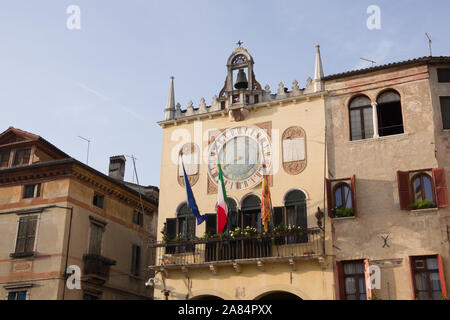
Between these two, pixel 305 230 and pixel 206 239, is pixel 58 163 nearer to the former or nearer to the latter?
pixel 206 239

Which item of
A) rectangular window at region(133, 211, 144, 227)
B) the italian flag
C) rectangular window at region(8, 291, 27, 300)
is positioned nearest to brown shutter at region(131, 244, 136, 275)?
rectangular window at region(133, 211, 144, 227)

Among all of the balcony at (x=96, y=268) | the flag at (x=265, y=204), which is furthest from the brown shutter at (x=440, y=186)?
the balcony at (x=96, y=268)

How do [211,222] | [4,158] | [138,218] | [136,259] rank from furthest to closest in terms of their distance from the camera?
[138,218]
[136,259]
[4,158]
[211,222]

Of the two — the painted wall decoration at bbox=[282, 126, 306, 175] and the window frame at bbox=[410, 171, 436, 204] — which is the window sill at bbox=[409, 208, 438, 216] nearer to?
the window frame at bbox=[410, 171, 436, 204]

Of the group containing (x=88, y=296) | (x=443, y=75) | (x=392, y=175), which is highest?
(x=443, y=75)

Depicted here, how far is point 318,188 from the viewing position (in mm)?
23109

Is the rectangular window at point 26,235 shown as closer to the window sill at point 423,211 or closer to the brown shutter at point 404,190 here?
the brown shutter at point 404,190

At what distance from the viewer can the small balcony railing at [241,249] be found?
73.4 feet

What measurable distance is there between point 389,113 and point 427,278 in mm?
6466

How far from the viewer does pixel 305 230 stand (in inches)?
877

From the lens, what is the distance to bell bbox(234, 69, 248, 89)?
2598cm

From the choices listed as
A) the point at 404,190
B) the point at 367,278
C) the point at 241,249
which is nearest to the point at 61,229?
the point at 241,249

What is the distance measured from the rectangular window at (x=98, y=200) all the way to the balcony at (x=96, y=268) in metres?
2.63

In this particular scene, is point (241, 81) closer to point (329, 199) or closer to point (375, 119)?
point (375, 119)
